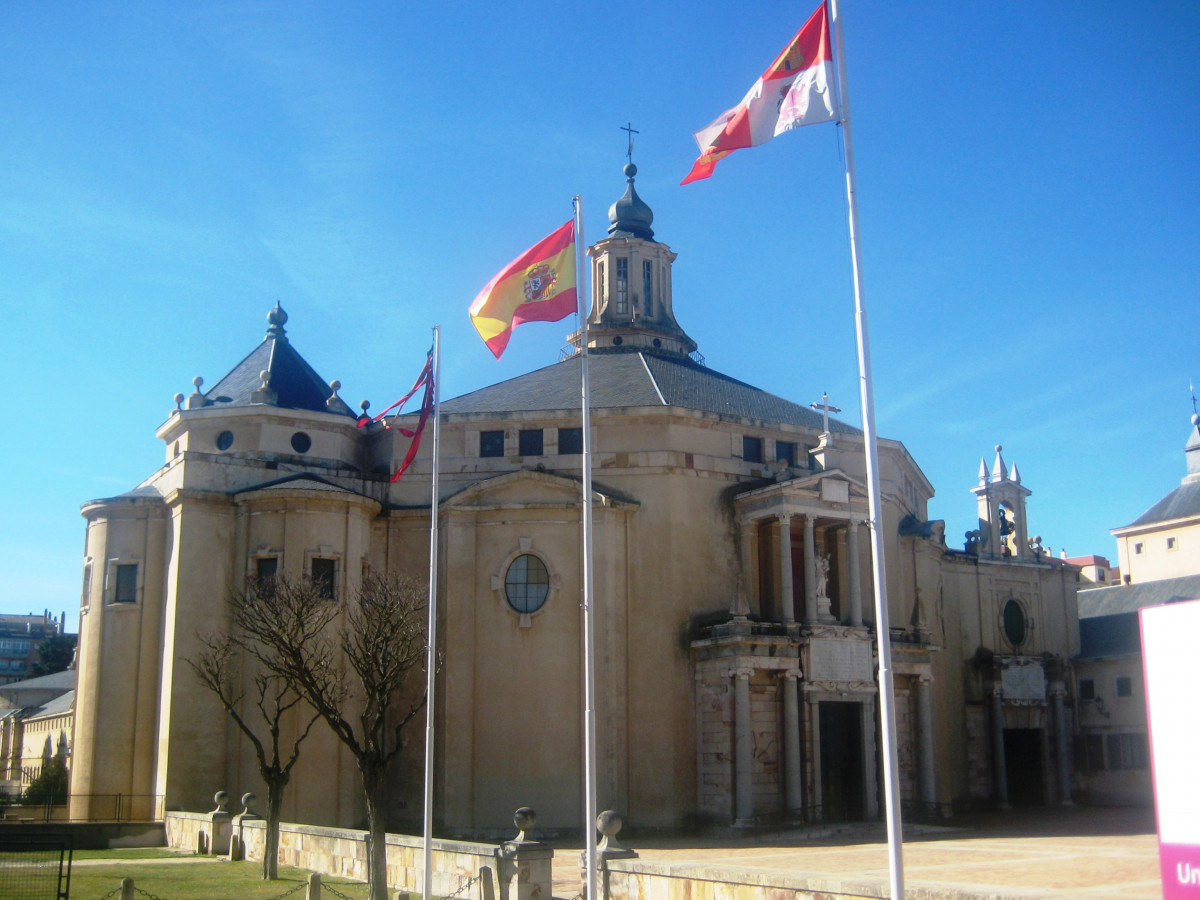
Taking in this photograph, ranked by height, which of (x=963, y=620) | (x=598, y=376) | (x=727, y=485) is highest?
(x=598, y=376)

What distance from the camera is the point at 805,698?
129 feet

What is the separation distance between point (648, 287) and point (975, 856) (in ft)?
96.8

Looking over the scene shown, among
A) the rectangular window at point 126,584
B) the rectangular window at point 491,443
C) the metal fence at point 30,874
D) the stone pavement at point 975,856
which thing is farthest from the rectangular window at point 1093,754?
the metal fence at point 30,874

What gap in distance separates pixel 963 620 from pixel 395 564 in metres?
24.3

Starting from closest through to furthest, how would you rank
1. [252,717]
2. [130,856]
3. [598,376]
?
1. [130,856]
2. [252,717]
3. [598,376]

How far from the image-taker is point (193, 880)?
92.4 feet

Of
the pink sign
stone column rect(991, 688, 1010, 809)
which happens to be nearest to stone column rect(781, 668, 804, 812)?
stone column rect(991, 688, 1010, 809)

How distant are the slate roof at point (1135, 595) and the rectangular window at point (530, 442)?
33.4 m

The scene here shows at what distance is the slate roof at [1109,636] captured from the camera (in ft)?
181

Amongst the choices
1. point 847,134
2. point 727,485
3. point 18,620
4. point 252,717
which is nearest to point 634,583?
point 727,485

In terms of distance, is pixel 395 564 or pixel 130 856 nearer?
pixel 130 856

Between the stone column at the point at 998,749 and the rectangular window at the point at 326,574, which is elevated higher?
the rectangular window at the point at 326,574

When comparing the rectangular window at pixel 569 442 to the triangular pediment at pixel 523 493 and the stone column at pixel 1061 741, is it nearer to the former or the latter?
the triangular pediment at pixel 523 493

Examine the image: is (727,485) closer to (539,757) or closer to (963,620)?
(539,757)
